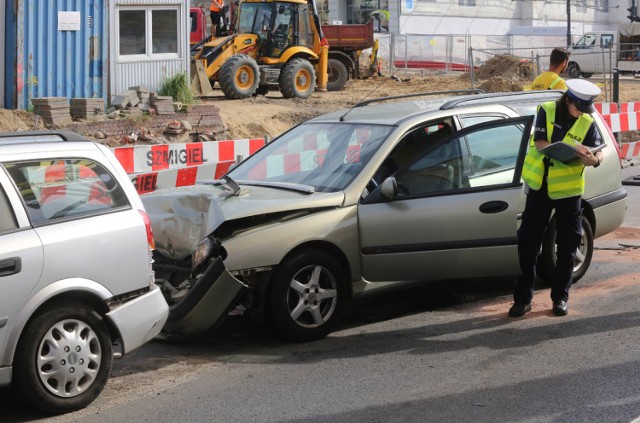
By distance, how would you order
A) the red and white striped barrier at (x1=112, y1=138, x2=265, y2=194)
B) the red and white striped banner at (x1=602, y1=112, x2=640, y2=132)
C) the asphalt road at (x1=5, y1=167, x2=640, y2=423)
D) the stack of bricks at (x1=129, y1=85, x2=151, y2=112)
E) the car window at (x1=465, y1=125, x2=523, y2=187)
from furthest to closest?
the stack of bricks at (x1=129, y1=85, x2=151, y2=112) → the red and white striped banner at (x1=602, y1=112, x2=640, y2=132) → the red and white striped barrier at (x1=112, y1=138, x2=265, y2=194) → the car window at (x1=465, y1=125, x2=523, y2=187) → the asphalt road at (x1=5, y1=167, x2=640, y2=423)

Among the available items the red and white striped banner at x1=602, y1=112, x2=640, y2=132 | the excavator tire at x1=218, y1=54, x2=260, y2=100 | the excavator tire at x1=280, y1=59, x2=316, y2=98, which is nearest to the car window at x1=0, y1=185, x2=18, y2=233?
the red and white striped banner at x1=602, y1=112, x2=640, y2=132

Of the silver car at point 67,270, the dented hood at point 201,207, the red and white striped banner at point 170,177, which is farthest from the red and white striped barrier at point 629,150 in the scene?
the silver car at point 67,270

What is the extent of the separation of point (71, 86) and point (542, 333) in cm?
1489

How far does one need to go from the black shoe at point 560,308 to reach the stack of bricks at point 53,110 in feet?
42.7

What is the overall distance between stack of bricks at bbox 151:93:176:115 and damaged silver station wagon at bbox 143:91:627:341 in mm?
12577

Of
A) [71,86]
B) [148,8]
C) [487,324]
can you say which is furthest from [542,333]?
[148,8]

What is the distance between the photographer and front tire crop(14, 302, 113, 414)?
5.50 metres

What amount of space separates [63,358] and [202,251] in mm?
1497

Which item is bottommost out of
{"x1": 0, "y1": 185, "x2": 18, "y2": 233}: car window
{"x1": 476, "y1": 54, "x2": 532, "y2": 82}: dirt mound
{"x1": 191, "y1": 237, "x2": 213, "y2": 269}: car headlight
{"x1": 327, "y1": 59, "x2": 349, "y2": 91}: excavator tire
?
{"x1": 191, "y1": 237, "x2": 213, "y2": 269}: car headlight

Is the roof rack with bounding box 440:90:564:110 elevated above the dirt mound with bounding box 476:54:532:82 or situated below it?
below

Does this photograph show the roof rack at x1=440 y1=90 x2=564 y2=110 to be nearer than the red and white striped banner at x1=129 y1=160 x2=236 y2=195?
Yes

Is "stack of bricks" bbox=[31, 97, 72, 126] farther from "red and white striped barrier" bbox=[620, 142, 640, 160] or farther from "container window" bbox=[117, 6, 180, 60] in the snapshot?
"red and white striped barrier" bbox=[620, 142, 640, 160]

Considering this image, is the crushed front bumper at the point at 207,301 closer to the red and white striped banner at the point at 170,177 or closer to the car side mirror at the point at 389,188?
the car side mirror at the point at 389,188

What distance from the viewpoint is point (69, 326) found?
5695mm
